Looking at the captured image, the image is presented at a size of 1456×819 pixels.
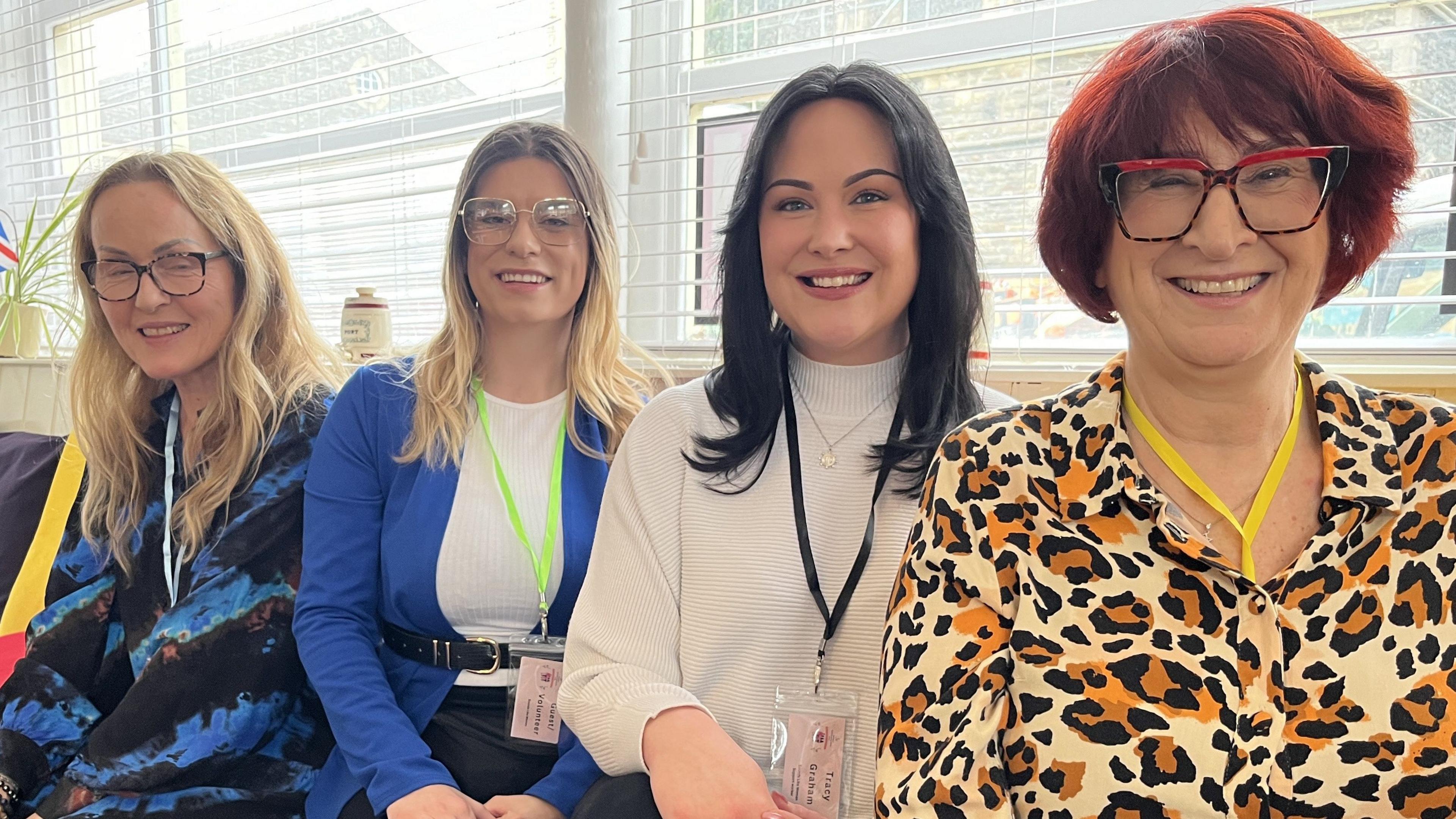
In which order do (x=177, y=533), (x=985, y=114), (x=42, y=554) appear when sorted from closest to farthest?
(x=177, y=533) < (x=985, y=114) < (x=42, y=554)

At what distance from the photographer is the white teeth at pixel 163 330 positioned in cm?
192

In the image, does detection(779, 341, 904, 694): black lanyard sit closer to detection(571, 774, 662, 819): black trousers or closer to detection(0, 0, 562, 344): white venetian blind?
detection(571, 774, 662, 819): black trousers

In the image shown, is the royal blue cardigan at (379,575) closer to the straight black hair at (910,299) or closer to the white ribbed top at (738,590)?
the white ribbed top at (738,590)

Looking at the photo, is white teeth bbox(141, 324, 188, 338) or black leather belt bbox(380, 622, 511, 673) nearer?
black leather belt bbox(380, 622, 511, 673)

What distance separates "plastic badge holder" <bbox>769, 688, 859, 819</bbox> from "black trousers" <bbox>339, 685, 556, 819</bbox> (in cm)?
49

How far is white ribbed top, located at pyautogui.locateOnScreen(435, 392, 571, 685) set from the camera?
173 cm

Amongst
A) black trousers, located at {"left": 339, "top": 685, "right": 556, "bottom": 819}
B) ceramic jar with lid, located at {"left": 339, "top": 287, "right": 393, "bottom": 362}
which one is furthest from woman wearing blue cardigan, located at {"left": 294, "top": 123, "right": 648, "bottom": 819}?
ceramic jar with lid, located at {"left": 339, "top": 287, "right": 393, "bottom": 362}

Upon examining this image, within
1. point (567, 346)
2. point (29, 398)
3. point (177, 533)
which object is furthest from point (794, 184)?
point (29, 398)

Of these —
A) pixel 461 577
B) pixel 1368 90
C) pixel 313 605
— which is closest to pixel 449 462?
pixel 461 577

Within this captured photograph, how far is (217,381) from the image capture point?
194cm

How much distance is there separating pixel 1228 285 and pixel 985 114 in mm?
1344

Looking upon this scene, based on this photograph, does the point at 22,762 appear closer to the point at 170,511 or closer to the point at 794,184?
the point at 170,511

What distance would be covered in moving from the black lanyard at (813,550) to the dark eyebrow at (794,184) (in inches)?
13.4

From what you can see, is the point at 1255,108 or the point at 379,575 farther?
the point at 379,575
